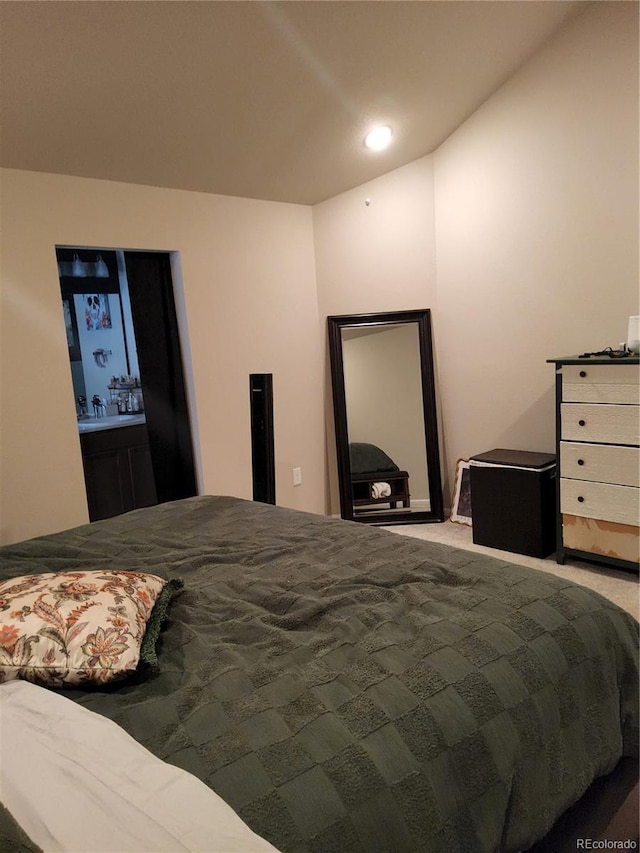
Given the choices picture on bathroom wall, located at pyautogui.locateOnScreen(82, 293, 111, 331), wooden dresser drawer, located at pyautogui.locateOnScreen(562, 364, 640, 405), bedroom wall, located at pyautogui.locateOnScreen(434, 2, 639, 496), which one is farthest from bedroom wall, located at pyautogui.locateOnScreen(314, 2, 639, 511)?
picture on bathroom wall, located at pyautogui.locateOnScreen(82, 293, 111, 331)

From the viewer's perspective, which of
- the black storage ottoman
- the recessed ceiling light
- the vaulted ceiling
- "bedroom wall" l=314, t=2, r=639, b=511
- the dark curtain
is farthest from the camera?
the dark curtain

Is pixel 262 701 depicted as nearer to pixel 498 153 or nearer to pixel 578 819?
pixel 578 819

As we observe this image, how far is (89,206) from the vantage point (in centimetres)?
295

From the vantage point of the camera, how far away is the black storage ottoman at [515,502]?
305cm

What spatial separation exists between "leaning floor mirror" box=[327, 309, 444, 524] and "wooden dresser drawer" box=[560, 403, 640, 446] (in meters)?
1.14

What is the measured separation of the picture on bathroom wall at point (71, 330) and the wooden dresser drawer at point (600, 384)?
3.44 m

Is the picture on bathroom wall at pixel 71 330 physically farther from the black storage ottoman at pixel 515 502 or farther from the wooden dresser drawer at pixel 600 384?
the wooden dresser drawer at pixel 600 384

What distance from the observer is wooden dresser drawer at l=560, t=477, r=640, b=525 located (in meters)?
2.62

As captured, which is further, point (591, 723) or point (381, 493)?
point (381, 493)

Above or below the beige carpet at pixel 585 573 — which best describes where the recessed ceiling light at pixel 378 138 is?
above

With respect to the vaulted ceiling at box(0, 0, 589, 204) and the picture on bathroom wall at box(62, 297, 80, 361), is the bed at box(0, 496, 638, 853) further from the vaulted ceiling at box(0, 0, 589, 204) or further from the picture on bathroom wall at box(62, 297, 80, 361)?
the picture on bathroom wall at box(62, 297, 80, 361)

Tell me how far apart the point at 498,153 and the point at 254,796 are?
11.4 feet

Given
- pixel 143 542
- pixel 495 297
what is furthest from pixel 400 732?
pixel 495 297

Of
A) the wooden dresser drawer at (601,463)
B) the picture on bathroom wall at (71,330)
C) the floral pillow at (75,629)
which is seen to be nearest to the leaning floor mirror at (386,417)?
the wooden dresser drawer at (601,463)
